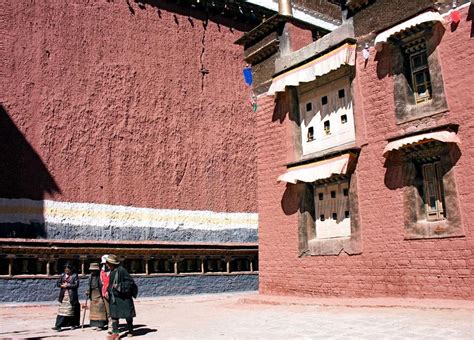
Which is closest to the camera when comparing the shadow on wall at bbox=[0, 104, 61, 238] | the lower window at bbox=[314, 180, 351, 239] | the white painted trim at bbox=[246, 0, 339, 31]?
the lower window at bbox=[314, 180, 351, 239]

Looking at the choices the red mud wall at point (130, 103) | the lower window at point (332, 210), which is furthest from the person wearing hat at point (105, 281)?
the red mud wall at point (130, 103)

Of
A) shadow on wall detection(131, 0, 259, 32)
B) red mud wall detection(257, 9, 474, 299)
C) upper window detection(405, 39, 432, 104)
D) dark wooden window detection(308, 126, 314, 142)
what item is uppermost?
shadow on wall detection(131, 0, 259, 32)

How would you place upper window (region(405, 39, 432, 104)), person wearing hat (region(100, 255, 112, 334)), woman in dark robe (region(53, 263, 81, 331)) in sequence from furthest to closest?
upper window (region(405, 39, 432, 104)) < woman in dark robe (region(53, 263, 81, 331)) < person wearing hat (region(100, 255, 112, 334))

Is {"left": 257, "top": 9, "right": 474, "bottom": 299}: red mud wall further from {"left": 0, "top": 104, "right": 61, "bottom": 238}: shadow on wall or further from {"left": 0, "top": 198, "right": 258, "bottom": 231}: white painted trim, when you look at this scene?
{"left": 0, "top": 104, "right": 61, "bottom": 238}: shadow on wall

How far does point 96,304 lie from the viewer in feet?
31.4

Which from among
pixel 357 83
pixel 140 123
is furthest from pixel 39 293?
pixel 357 83

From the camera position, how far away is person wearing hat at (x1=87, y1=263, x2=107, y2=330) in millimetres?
9539

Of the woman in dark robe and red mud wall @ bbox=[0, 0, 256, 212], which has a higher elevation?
red mud wall @ bbox=[0, 0, 256, 212]

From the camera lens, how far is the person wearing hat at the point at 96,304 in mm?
9539

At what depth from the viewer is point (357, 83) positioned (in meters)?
12.1

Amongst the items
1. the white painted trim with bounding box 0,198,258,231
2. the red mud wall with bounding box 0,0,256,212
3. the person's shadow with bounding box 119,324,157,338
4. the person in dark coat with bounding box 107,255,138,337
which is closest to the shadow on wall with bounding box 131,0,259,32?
the red mud wall with bounding box 0,0,256,212

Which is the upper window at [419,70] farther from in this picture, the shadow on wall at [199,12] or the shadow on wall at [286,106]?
the shadow on wall at [199,12]

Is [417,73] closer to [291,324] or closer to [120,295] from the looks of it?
[291,324]

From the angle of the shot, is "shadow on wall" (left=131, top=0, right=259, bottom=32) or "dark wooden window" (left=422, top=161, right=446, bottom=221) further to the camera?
"shadow on wall" (left=131, top=0, right=259, bottom=32)
